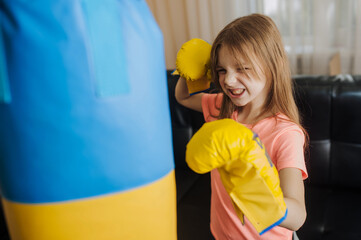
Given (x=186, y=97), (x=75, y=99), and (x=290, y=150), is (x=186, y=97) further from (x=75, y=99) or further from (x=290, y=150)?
(x=75, y=99)

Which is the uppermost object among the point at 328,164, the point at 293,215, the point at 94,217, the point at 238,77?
the point at 238,77

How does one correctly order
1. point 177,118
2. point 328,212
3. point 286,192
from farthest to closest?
point 177,118 → point 328,212 → point 286,192

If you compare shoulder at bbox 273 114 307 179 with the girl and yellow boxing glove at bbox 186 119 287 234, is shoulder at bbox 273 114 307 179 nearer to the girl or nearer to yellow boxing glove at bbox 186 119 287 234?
the girl

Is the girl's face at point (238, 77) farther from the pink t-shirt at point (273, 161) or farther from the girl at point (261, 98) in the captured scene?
the pink t-shirt at point (273, 161)

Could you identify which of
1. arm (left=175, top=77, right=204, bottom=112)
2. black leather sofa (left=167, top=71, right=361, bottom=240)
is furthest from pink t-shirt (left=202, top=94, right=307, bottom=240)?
black leather sofa (left=167, top=71, right=361, bottom=240)

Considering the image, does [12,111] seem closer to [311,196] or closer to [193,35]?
[311,196]

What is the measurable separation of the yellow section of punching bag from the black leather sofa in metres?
0.80

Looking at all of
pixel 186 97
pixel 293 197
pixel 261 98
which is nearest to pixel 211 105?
pixel 186 97

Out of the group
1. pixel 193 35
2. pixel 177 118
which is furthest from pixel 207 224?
pixel 193 35

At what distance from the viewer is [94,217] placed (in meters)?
0.50

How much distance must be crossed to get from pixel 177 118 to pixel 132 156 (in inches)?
47.9

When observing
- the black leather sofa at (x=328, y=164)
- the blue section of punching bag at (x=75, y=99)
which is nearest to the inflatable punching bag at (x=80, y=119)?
the blue section of punching bag at (x=75, y=99)

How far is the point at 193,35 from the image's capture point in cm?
224

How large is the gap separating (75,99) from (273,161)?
→ 56 centimetres
